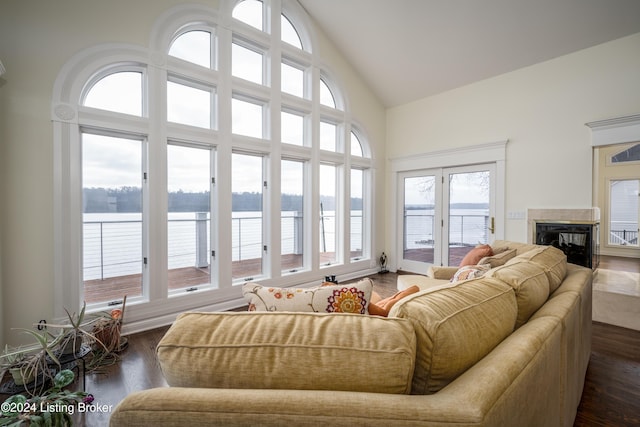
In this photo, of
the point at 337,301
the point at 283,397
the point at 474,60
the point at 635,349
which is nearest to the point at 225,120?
the point at 337,301

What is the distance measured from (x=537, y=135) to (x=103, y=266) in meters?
5.53

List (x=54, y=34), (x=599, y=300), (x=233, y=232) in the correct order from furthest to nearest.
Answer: (x=233, y=232), (x=599, y=300), (x=54, y=34)

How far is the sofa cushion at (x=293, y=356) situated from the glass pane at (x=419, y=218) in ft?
15.3

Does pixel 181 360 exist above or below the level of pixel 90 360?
above

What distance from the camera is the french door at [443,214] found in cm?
450

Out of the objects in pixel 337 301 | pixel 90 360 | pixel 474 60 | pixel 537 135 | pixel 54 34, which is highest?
pixel 474 60

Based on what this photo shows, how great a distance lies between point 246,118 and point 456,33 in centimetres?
306

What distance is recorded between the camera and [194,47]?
3338 mm

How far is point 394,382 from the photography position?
2.48 ft

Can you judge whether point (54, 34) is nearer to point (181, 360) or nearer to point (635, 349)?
point (181, 360)

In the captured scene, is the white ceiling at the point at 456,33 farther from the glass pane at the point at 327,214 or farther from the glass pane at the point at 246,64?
the glass pane at the point at 327,214

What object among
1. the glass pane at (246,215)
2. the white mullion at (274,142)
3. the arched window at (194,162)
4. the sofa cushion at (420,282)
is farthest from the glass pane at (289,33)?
the sofa cushion at (420,282)

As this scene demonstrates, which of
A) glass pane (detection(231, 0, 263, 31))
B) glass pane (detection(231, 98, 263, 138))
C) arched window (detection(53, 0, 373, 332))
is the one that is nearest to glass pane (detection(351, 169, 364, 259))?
arched window (detection(53, 0, 373, 332))

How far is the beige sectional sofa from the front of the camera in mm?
658
